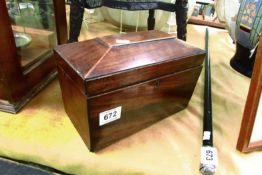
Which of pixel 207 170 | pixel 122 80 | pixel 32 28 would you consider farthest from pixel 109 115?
pixel 32 28

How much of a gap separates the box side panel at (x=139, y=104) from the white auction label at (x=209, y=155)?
0.14 metres

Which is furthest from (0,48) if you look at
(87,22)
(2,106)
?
(87,22)

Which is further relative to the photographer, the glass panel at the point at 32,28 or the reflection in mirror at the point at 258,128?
the glass panel at the point at 32,28

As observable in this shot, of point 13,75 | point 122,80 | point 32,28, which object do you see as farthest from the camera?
point 32,28

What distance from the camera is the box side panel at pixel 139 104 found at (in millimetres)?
492

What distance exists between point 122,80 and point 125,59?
54 mm

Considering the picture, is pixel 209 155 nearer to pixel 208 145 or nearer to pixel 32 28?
pixel 208 145

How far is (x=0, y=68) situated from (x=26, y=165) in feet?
0.76

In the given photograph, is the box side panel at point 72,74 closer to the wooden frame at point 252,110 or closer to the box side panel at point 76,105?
the box side panel at point 76,105

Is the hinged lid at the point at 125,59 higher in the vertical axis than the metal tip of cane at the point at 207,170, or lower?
higher

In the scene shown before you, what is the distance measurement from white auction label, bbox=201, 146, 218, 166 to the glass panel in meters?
0.50

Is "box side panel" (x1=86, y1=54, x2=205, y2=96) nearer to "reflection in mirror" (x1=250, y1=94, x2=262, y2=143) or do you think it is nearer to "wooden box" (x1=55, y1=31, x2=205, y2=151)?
"wooden box" (x1=55, y1=31, x2=205, y2=151)

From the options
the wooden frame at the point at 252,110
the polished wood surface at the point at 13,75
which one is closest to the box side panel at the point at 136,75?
the wooden frame at the point at 252,110

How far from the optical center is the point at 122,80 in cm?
49
